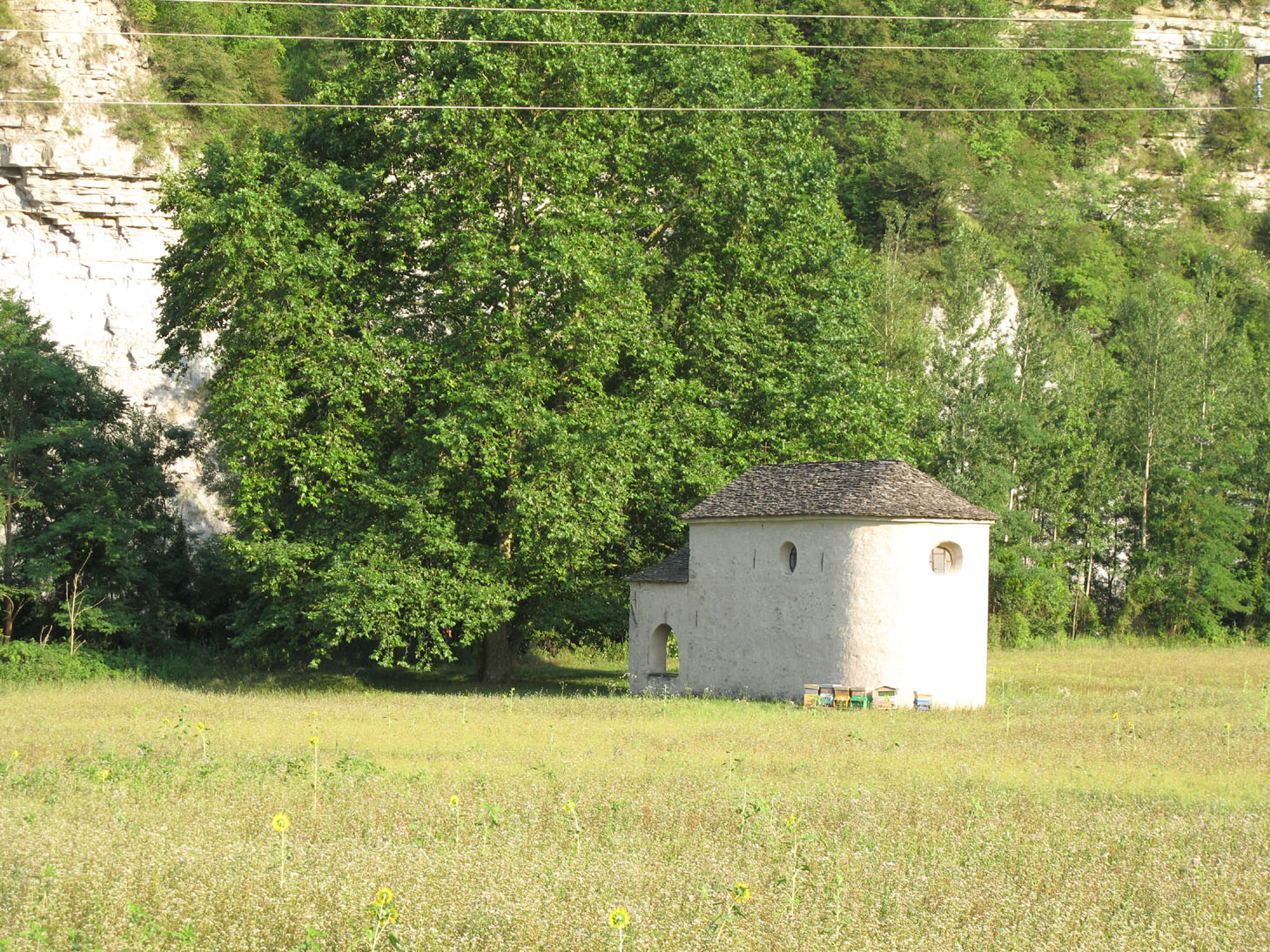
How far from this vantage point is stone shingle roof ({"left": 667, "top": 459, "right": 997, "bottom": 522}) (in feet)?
81.7

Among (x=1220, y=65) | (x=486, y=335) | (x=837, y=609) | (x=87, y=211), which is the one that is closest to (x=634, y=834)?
(x=837, y=609)

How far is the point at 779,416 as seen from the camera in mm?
31297

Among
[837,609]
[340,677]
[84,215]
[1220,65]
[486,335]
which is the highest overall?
[1220,65]

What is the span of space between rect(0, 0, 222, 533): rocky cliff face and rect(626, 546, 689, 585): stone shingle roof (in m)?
20.3

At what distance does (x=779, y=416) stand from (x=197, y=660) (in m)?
17.5

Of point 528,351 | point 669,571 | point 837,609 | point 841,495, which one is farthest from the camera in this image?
point 669,571

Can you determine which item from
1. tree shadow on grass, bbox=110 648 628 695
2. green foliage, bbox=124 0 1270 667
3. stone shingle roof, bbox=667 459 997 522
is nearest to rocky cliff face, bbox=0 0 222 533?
green foliage, bbox=124 0 1270 667

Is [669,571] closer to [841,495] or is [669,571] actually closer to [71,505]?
[841,495]

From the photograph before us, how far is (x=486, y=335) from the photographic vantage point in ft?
92.8

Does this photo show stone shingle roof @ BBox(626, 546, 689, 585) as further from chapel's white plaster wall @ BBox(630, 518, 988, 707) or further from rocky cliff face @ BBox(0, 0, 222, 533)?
rocky cliff face @ BBox(0, 0, 222, 533)

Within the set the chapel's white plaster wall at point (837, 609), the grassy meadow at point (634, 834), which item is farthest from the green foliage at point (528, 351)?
the grassy meadow at point (634, 834)

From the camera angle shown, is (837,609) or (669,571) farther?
(669,571)

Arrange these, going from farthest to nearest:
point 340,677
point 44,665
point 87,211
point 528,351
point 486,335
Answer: point 87,211, point 340,677, point 44,665, point 486,335, point 528,351

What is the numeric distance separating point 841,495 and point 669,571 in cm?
512
